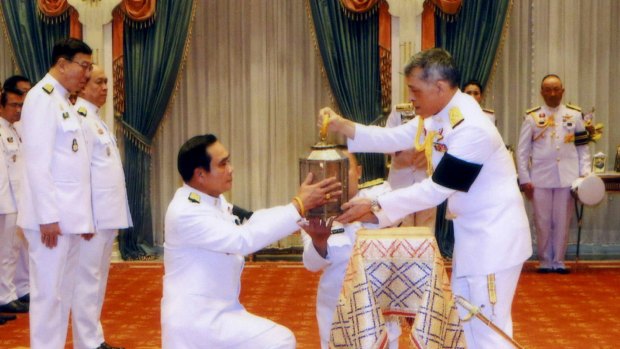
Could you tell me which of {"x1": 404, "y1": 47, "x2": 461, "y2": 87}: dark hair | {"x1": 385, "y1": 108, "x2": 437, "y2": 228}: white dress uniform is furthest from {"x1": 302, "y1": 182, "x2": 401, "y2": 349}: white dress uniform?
{"x1": 385, "y1": 108, "x2": 437, "y2": 228}: white dress uniform

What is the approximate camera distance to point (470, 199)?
386 centimetres

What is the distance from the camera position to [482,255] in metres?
3.83

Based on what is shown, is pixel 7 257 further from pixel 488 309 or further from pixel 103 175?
pixel 488 309

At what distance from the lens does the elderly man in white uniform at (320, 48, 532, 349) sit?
12.5 ft

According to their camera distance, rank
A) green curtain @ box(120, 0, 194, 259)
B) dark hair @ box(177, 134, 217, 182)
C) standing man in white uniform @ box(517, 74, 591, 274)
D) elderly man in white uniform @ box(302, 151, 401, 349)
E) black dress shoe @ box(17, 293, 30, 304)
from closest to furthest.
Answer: dark hair @ box(177, 134, 217, 182), elderly man in white uniform @ box(302, 151, 401, 349), black dress shoe @ box(17, 293, 30, 304), standing man in white uniform @ box(517, 74, 591, 274), green curtain @ box(120, 0, 194, 259)

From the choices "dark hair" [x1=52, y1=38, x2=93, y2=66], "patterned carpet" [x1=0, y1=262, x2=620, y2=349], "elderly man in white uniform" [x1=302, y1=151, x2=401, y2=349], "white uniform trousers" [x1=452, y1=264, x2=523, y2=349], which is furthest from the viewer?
"patterned carpet" [x1=0, y1=262, x2=620, y2=349]

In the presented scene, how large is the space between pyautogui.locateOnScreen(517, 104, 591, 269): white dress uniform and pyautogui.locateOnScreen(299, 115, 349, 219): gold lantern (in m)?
4.66

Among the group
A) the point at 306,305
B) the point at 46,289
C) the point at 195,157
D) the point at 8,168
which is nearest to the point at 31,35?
the point at 8,168

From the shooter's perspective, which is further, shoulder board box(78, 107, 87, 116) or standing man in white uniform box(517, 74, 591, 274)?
standing man in white uniform box(517, 74, 591, 274)

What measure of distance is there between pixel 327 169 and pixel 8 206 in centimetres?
354

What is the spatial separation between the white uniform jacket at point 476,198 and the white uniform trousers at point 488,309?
5 centimetres

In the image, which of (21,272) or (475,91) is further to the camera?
(475,91)

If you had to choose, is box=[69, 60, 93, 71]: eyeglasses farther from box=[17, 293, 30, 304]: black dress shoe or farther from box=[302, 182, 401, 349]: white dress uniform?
box=[17, 293, 30, 304]: black dress shoe

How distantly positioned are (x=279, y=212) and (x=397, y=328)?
2.99ft
